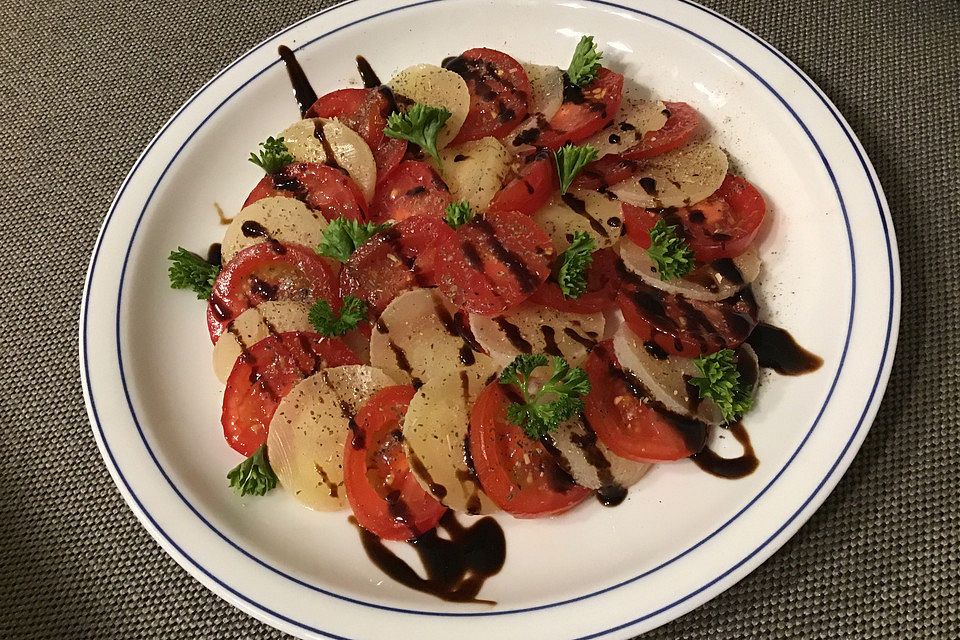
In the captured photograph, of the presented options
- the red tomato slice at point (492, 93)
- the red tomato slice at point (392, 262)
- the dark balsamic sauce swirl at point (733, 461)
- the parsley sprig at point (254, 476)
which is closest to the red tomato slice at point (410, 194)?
the red tomato slice at point (392, 262)

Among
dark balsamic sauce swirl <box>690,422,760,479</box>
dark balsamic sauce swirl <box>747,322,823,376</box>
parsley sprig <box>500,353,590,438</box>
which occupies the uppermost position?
parsley sprig <box>500,353,590,438</box>

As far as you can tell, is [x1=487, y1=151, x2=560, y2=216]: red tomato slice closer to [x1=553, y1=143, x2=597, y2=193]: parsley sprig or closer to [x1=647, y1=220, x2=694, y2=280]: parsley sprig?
[x1=553, y1=143, x2=597, y2=193]: parsley sprig

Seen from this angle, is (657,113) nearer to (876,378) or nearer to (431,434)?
(876,378)

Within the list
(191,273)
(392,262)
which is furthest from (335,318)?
(191,273)

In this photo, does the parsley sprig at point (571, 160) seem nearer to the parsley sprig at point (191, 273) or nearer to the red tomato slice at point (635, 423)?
the red tomato slice at point (635, 423)

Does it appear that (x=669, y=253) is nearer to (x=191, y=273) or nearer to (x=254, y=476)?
(x=254, y=476)

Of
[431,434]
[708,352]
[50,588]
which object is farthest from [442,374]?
[50,588]

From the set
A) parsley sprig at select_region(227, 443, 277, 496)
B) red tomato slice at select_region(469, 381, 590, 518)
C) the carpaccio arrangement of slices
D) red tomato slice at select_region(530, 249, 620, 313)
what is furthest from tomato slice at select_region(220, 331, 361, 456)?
red tomato slice at select_region(530, 249, 620, 313)
